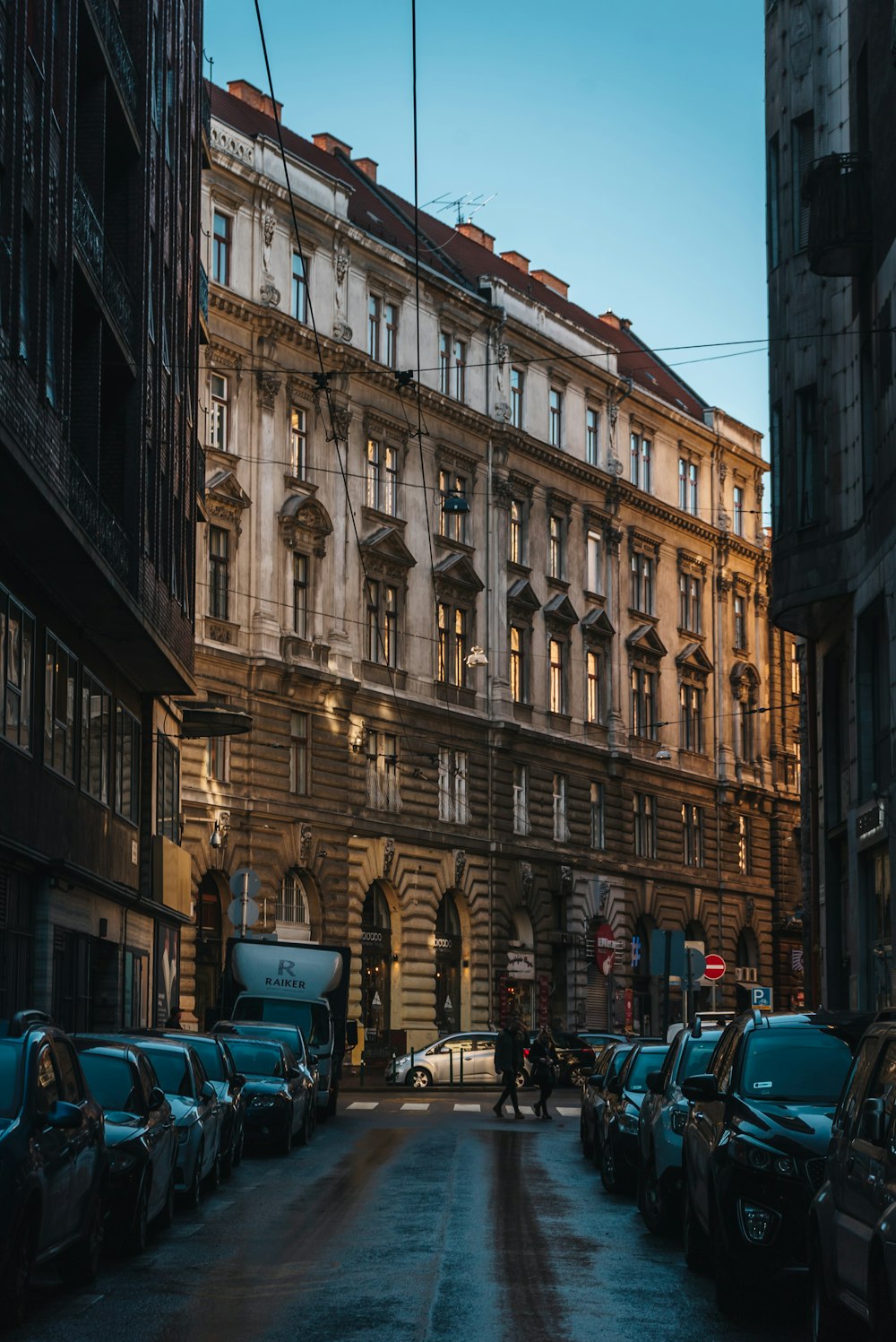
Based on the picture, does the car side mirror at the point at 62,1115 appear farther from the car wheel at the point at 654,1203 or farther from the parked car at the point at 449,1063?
the parked car at the point at 449,1063

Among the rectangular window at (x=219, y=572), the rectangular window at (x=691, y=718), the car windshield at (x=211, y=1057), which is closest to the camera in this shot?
the car windshield at (x=211, y=1057)

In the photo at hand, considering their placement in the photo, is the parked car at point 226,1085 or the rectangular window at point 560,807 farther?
the rectangular window at point 560,807

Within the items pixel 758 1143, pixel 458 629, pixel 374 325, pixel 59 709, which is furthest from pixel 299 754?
pixel 758 1143

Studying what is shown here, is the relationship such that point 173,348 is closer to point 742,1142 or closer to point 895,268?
point 895,268

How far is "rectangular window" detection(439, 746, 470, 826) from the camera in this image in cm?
5794

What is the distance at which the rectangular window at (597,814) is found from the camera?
66.7 m

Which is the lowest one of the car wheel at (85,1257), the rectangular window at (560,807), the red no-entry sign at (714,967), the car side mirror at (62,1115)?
the car wheel at (85,1257)

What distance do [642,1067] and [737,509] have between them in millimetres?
59291

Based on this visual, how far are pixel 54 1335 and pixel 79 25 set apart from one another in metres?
21.6

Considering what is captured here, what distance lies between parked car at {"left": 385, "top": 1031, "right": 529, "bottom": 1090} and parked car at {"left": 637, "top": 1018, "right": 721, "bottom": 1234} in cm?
3060

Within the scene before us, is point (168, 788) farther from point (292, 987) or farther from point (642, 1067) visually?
→ point (642, 1067)

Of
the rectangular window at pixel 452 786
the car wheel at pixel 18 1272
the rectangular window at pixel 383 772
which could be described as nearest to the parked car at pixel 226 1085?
the car wheel at pixel 18 1272

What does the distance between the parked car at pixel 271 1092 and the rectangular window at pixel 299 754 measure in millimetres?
23630

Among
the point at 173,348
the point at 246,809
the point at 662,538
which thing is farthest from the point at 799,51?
the point at 662,538
